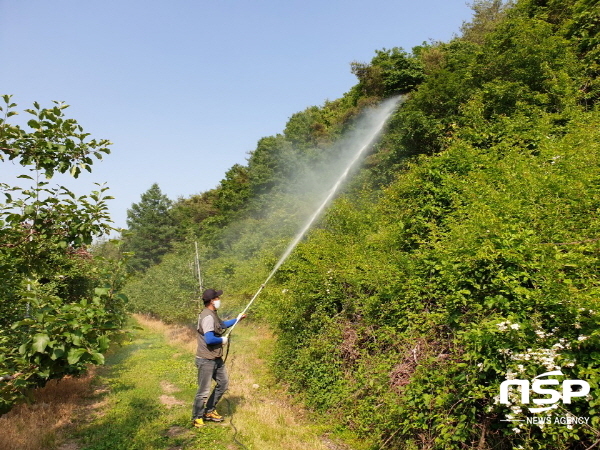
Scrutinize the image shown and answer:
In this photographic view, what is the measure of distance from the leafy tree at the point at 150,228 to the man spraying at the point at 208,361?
6024cm

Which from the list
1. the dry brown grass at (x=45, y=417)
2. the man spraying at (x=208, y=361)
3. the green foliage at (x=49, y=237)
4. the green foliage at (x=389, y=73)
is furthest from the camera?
the green foliage at (x=389, y=73)

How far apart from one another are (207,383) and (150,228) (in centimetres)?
6699

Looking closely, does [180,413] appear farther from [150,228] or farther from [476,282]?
[150,228]

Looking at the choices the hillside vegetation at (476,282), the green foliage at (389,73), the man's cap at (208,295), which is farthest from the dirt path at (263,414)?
the green foliage at (389,73)

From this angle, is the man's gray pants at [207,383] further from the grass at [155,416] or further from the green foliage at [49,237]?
the green foliage at [49,237]

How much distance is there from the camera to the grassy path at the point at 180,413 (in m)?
6.70

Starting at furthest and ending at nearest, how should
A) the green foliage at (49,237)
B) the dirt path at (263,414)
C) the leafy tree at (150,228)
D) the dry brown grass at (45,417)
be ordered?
Result: 1. the leafy tree at (150,228)
2. the dry brown grass at (45,417)
3. the dirt path at (263,414)
4. the green foliage at (49,237)

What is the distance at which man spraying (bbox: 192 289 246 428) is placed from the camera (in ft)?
23.7

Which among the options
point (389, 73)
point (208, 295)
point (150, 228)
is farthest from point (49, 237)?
point (150, 228)

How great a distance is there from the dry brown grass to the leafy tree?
56002 mm

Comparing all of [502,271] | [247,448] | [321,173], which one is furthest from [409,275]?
[321,173]

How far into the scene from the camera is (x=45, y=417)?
8258mm

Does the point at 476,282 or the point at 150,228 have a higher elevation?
the point at 150,228

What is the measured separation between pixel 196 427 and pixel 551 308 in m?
6.53
